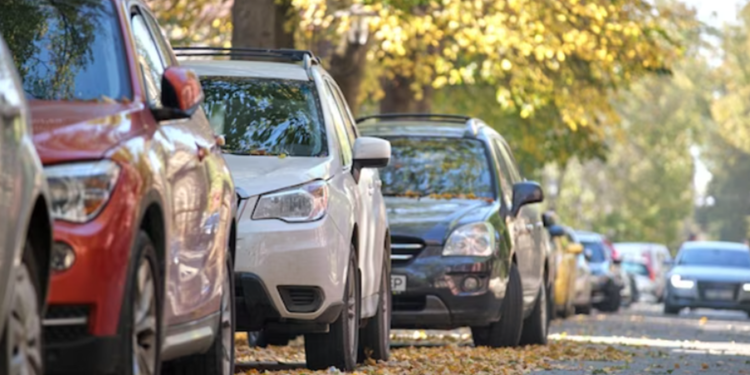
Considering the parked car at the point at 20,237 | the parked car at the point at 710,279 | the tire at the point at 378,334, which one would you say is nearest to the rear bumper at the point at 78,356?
the parked car at the point at 20,237

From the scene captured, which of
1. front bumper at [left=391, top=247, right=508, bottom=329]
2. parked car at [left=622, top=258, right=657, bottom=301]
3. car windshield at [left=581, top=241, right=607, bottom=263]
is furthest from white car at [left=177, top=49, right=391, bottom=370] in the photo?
parked car at [left=622, top=258, right=657, bottom=301]

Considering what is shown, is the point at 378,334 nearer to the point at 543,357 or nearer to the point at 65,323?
the point at 543,357

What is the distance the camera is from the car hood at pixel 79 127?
6531 millimetres

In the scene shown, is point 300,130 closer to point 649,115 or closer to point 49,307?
point 49,307

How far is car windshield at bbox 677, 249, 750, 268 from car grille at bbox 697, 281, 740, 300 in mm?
1399

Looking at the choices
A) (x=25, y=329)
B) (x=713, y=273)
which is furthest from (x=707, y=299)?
(x=25, y=329)

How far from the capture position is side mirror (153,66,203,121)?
25.0 ft

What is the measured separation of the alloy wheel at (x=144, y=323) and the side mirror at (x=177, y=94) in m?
0.87

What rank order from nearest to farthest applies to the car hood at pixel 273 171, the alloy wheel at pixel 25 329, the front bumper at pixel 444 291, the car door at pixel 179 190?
1. the alloy wheel at pixel 25 329
2. the car door at pixel 179 190
3. the car hood at pixel 273 171
4. the front bumper at pixel 444 291

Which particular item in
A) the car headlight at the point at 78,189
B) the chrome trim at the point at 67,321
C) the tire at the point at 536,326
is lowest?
the tire at the point at 536,326

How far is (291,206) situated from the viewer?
1066 cm

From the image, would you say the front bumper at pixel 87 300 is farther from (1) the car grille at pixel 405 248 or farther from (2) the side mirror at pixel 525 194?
(2) the side mirror at pixel 525 194

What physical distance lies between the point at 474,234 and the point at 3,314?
9437mm

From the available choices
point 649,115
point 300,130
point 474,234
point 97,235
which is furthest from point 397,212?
point 649,115
